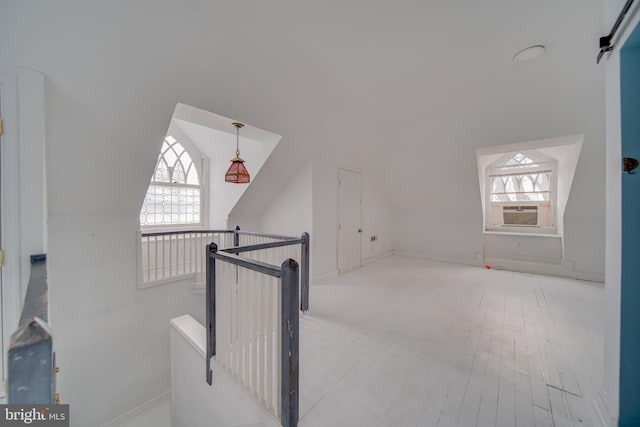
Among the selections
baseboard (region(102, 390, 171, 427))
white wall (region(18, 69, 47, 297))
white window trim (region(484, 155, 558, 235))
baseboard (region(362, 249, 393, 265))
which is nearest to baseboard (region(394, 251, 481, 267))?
baseboard (region(362, 249, 393, 265))

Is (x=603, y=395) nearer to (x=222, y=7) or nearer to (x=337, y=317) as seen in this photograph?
(x=337, y=317)

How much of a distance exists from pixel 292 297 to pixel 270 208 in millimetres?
3477

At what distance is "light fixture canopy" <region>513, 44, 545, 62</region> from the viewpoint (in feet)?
6.73

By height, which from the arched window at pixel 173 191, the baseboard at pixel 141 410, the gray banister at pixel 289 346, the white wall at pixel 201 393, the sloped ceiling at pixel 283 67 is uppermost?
the sloped ceiling at pixel 283 67

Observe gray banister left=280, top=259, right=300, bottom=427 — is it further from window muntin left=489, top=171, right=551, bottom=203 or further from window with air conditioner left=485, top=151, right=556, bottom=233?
window muntin left=489, top=171, right=551, bottom=203

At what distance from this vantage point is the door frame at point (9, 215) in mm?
1603

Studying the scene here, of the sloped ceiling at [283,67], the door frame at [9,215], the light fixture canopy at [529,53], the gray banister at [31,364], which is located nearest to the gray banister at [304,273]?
the sloped ceiling at [283,67]

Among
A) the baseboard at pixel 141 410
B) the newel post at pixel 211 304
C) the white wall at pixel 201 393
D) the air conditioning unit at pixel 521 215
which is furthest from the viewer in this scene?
the air conditioning unit at pixel 521 215

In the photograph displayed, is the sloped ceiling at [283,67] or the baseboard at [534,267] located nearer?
the sloped ceiling at [283,67]

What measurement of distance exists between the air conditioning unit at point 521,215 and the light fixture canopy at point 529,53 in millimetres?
3729

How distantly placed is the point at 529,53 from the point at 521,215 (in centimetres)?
396

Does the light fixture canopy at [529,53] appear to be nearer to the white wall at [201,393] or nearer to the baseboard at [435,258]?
the white wall at [201,393]

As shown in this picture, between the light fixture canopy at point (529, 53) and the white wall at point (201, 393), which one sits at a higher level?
the light fixture canopy at point (529, 53)

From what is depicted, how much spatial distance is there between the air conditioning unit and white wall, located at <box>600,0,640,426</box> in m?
4.35
